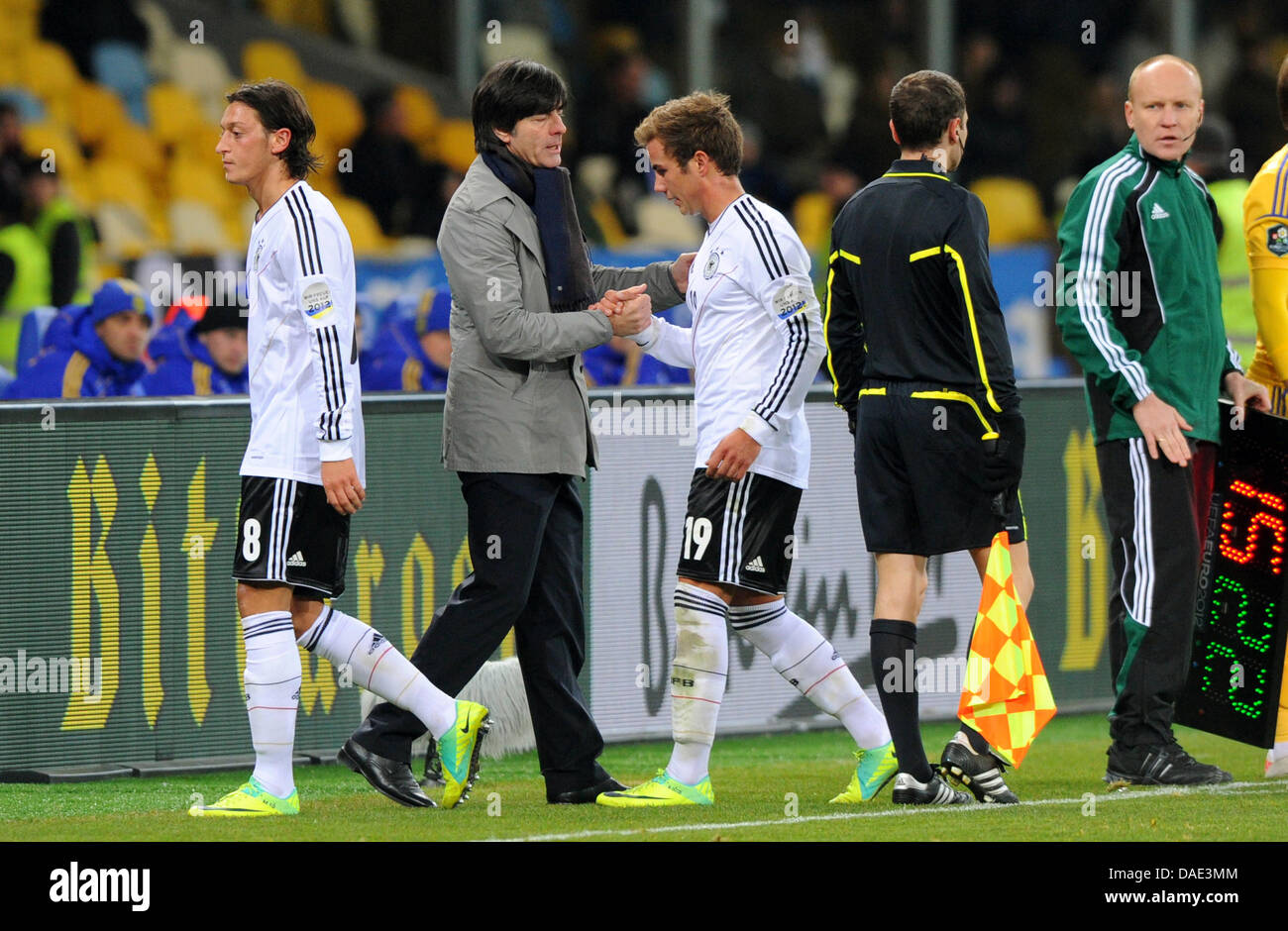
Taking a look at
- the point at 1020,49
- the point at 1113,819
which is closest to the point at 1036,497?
the point at 1113,819

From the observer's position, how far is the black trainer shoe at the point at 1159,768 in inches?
244

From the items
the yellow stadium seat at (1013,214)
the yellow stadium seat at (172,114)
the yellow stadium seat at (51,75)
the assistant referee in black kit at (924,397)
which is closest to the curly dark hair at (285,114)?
the assistant referee in black kit at (924,397)

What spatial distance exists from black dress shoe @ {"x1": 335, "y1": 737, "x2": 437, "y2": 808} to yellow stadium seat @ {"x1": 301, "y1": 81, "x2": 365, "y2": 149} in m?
9.87

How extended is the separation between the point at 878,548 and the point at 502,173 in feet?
4.91

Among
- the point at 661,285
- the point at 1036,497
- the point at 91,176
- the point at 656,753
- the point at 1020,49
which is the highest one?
the point at 1020,49

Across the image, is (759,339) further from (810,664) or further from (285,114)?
(285,114)

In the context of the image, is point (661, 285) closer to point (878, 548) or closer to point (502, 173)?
point (502, 173)

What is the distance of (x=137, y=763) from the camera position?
709 centimetres

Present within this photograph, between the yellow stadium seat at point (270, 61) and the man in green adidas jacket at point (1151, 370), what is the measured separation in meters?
10.5

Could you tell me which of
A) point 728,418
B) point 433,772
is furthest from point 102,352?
point 728,418

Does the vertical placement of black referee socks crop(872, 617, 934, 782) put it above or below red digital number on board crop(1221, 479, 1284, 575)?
below

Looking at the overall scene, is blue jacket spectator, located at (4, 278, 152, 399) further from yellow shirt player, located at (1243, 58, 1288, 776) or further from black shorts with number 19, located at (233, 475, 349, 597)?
yellow shirt player, located at (1243, 58, 1288, 776)

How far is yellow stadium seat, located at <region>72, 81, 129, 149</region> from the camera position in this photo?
1459 cm

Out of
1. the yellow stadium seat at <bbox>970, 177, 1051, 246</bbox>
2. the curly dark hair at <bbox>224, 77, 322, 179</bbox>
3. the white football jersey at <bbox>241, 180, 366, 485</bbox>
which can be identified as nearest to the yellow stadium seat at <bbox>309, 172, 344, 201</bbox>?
the yellow stadium seat at <bbox>970, 177, 1051, 246</bbox>
